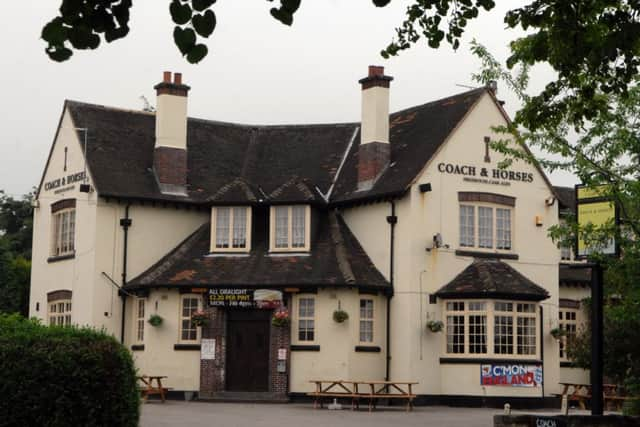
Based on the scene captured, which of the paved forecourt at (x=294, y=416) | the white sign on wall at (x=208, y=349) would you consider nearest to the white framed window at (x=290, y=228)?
the white sign on wall at (x=208, y=349)

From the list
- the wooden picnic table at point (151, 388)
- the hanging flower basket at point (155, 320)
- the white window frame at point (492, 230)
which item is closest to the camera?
the wooden picnic table at point (151, 388)

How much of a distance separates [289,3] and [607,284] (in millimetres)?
16814

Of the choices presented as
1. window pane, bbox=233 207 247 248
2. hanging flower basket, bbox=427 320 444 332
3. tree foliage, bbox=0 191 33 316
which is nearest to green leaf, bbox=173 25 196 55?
hanging flower basket, bbox=427 320 444 332

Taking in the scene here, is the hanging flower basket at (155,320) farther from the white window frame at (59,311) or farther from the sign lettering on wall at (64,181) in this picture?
the sign lettering on wall at (64,181)

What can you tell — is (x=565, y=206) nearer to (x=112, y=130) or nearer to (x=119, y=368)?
(x=112, y=130)

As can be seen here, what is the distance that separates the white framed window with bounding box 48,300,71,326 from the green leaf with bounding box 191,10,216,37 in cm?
2946

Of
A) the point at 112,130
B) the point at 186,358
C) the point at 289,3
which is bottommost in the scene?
the point at 186,358

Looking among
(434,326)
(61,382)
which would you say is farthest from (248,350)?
(61,382)

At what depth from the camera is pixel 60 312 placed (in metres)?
36.4

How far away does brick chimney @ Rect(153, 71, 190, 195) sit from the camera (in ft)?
118

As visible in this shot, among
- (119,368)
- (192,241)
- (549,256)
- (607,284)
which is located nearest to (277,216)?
(192,241)

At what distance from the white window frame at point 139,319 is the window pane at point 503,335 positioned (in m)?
10.8

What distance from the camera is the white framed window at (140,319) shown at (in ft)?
113

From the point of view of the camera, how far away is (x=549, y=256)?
3509 centimetres
